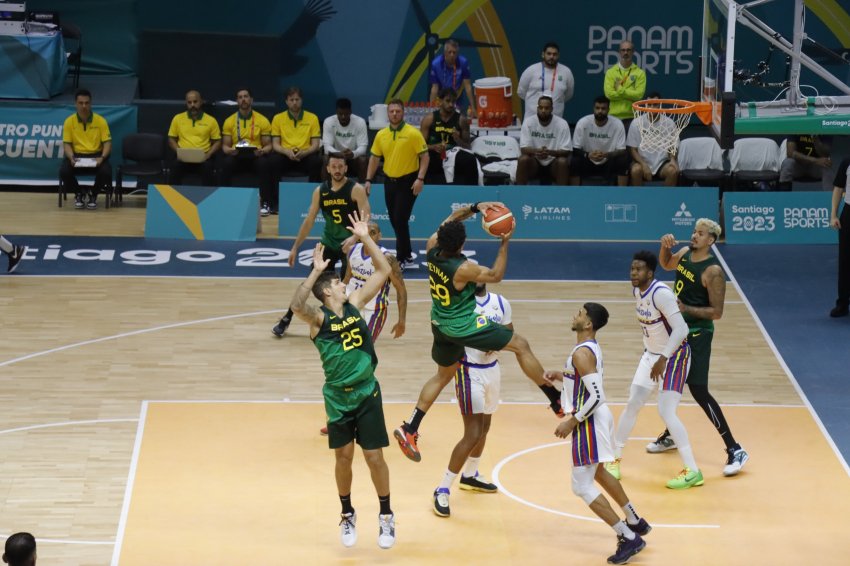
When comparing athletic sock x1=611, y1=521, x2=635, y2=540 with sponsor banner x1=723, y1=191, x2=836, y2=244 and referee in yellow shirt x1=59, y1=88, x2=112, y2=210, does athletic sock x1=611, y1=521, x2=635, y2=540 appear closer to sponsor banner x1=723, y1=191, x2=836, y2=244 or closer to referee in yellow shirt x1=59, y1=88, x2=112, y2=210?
sponsor banner x1=723, y1=191, x2=836, y2=244

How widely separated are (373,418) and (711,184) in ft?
37.1

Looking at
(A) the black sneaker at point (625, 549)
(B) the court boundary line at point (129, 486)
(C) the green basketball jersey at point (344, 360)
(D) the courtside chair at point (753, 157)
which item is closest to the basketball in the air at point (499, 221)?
(C) the green basketball jersey at point (344, 360)

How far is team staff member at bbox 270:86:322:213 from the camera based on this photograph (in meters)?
19.7

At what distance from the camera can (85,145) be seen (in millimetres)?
19656

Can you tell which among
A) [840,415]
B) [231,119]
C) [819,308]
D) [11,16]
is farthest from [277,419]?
[11,16]

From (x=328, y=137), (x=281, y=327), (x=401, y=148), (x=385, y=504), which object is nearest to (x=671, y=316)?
(x=385, y=504)

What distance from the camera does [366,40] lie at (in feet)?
72.1

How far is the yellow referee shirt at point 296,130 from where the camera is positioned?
19.8 meters

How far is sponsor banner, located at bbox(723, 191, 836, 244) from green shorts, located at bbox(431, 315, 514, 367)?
883 centimetres

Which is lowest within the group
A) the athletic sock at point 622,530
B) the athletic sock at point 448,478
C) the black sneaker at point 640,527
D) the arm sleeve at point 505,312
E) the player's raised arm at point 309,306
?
the black sneaker at point 640,527

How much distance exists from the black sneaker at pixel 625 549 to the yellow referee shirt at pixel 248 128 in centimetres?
1176

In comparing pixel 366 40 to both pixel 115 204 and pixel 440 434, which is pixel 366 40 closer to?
pixel 115 204

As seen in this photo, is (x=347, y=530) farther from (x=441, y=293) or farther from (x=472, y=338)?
(x=441, y=293)

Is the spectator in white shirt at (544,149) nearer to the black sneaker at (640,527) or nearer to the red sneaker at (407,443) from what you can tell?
the red sneaker at (407,443)
